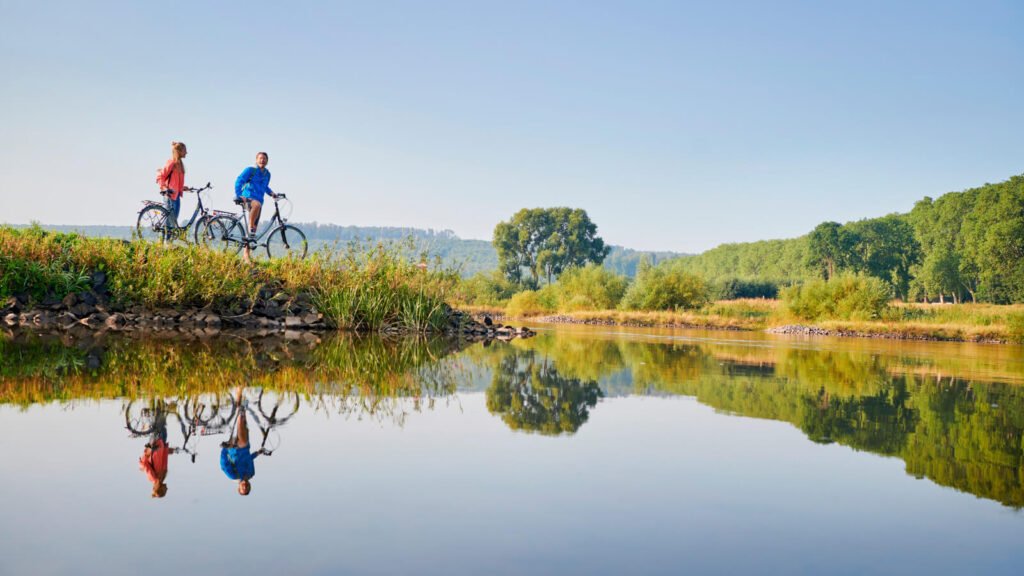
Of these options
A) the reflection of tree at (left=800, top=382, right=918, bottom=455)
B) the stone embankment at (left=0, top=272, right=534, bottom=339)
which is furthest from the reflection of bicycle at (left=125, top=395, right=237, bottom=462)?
the stone embankment at (left=0, top=272, right=534, bottom=339)

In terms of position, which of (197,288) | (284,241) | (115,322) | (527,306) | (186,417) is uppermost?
(284,241)

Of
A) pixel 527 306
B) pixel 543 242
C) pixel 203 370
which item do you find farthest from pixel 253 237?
pixel 543 242

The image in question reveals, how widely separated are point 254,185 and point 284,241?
48.0 inches

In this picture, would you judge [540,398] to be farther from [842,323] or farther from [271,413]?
[842,323]

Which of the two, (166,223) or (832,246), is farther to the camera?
(832,246)

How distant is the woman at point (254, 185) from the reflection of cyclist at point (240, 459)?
9426 millimetres

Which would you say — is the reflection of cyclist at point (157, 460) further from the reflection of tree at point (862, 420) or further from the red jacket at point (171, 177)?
the red jacket at point (171, 177)

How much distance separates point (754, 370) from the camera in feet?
26.0

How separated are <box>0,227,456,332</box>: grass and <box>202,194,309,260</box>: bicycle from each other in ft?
1.61

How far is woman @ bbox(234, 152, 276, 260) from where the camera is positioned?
1201cm

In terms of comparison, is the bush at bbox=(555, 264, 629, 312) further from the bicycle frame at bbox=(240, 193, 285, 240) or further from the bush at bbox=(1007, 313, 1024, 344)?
the bicycle frame at bbox=(240, 193, 285, 240)

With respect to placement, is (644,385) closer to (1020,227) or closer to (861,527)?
(861,527)

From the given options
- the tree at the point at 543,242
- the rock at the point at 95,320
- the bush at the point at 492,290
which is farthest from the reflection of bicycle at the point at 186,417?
the tree at the point at 543,242

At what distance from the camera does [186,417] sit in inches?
140
